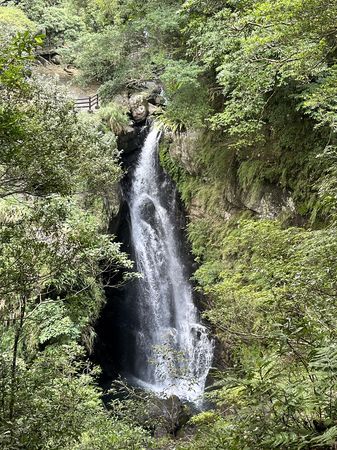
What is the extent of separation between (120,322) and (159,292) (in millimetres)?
1792

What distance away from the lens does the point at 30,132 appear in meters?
4.21

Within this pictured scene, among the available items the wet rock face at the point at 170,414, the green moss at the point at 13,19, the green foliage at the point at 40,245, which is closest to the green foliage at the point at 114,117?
the green moss at the point at 13,19

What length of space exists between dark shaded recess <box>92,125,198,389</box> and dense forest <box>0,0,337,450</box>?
65 centimetres

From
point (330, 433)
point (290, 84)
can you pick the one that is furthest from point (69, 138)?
point (290, 84)

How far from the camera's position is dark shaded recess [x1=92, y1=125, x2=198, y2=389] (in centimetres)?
1284

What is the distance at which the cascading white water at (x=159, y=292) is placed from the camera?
41.0 feet

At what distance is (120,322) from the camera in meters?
14.0

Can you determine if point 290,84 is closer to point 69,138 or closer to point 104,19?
point 69,138

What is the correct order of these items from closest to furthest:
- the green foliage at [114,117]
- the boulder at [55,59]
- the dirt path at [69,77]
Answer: the green foliage at [114,117] < the dirt path at [69,77] < the boulder at [55,59]

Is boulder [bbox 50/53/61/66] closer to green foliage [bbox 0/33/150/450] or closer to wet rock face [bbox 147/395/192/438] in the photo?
green foliage [bbox 0/33/150/450]

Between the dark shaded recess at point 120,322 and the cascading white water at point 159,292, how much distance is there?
227mm

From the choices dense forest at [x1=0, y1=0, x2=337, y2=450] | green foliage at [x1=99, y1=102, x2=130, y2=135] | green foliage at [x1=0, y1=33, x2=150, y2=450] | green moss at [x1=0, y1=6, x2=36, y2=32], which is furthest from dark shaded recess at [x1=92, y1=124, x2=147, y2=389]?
green foliage at [x1=0, y1=33, x2=150, y2=450]

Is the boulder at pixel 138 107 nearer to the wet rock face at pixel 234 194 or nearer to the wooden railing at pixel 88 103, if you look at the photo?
the wooden railing at pixel 88 103

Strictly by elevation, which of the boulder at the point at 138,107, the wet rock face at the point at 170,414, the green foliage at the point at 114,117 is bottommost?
the wet rock face at the point at 170,414
